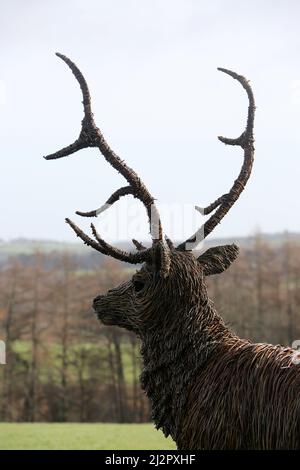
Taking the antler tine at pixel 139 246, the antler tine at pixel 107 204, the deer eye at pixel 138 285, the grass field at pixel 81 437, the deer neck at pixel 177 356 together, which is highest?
the antler tine at pixel 107 204

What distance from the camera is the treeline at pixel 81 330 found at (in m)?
44.4

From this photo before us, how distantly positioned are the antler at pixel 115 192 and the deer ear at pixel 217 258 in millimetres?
429

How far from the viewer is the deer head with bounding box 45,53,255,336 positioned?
486 centimetres

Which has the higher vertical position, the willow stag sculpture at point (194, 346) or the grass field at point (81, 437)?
the willow stag sculpture at point (194, 346)

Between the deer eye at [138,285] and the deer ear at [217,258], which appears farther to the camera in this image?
the deer ear at [217,258]

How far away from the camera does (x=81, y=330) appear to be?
152ft

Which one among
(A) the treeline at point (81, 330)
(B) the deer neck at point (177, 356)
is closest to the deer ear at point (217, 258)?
(B) the deer neck at point (177, 356)

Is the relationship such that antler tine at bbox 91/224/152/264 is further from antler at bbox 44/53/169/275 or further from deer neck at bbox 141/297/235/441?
deer neck at bbox 141/297/235/441

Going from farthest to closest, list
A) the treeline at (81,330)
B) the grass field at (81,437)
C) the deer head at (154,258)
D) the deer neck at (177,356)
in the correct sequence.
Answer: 1. the treeline at (81,330)
2. the grass field at (81,437)
3. the deer head at (154,258)
4. the deer neck at (177,356)

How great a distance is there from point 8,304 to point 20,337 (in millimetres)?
2166

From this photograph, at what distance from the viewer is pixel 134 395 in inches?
1827

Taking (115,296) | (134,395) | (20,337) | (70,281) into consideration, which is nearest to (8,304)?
(20,337)

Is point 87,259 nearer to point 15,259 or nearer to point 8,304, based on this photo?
point 15,259

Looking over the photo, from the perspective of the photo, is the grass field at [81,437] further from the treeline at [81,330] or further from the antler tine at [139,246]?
the antler tine at [139,246]
